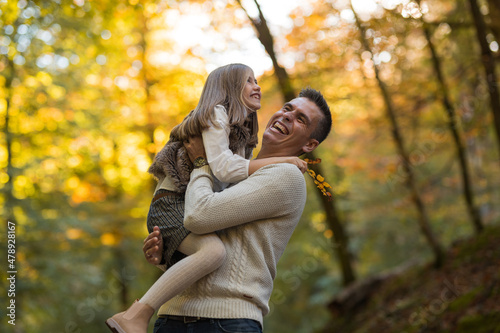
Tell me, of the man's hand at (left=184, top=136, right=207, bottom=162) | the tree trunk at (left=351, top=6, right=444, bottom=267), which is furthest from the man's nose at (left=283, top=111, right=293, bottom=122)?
the tree trunk at (left=351, top=6, right=444, bottom=267)

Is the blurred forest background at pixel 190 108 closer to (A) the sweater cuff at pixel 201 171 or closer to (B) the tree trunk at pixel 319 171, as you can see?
(B) the tree trunk at pixel 319 171

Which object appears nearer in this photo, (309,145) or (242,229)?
(242,229)

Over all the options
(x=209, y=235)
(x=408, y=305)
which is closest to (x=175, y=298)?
(x=209, y=235)

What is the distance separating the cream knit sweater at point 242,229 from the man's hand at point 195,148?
8 centimetres

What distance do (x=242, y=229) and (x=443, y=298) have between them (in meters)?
5.66

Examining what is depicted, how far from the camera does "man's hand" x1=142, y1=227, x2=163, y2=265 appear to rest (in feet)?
6.13

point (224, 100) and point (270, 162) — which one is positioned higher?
point (224, 100)

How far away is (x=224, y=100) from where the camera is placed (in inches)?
82.0

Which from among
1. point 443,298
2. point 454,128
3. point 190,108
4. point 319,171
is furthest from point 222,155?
point 190,108

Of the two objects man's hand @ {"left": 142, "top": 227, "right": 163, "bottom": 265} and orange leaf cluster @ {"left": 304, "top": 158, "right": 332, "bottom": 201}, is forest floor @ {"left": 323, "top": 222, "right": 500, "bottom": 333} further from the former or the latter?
man's hand @ {"left": 142, "top": 227, "right": 163, "bottom": 265}

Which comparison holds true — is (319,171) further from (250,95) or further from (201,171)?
(201,171)

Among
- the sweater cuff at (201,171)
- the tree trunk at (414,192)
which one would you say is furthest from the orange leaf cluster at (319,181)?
the tree trunk at (414,192)

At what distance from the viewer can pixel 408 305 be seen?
714cm

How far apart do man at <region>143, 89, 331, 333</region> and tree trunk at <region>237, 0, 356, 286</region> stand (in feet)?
14.2
